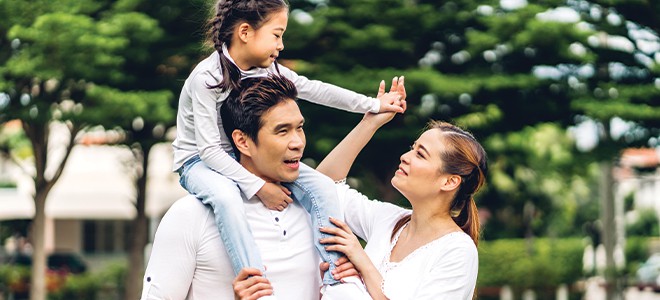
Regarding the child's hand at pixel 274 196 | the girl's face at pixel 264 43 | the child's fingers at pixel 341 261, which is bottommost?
the child's fingers at pixel 341 261

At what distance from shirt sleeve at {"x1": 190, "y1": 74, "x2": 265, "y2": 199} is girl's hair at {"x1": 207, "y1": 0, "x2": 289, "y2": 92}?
0.17 ft

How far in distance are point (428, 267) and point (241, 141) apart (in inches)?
27.6

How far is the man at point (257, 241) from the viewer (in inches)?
129

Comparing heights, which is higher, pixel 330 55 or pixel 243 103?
Result: pixel 243 103

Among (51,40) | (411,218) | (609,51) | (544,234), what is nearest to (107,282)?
(51,40)

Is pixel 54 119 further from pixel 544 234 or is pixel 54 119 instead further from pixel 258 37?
pixel 544 234

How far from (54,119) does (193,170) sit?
11.4 meters

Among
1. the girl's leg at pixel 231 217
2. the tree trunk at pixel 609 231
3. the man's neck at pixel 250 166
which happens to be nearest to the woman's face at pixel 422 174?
the man's neck at pixel 250 166

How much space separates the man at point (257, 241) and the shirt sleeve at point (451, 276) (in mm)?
238

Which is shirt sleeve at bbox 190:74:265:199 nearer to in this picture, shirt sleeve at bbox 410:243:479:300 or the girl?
the girl

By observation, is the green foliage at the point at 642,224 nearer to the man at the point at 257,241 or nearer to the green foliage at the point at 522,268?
the green foliage at the point at 522,268

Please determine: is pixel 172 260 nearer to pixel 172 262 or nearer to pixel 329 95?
pixel 172 262

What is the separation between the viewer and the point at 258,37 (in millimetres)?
3529

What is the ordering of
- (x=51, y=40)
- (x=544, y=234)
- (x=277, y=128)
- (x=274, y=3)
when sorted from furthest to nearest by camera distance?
1. (x=544, y=234)
2. (x=51, y=40)
3. (x=274, y=3)
4. (x=277, y=128)
